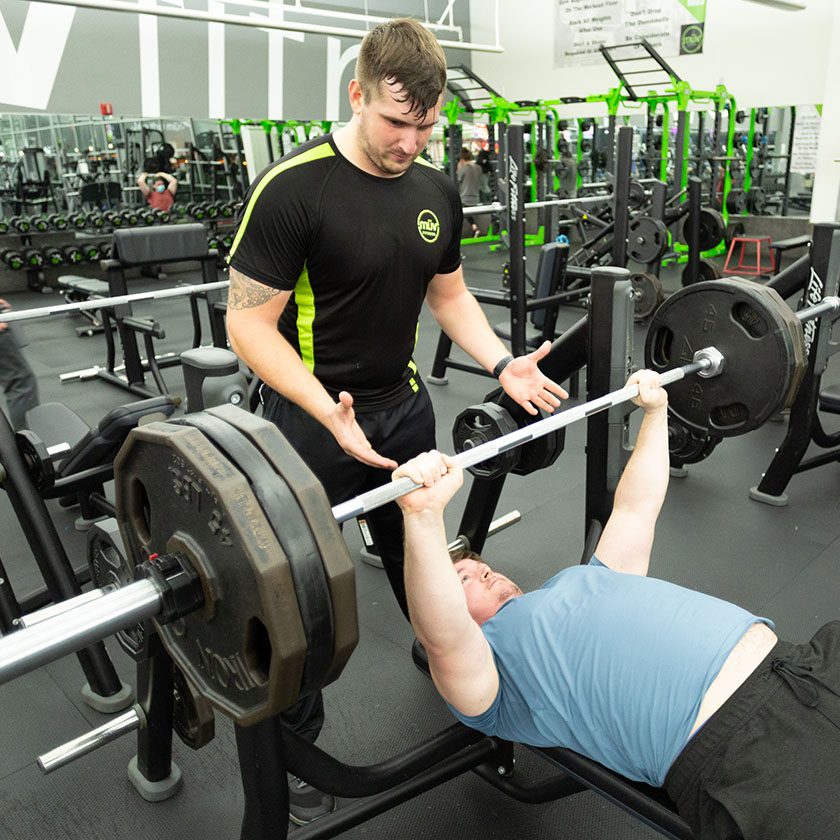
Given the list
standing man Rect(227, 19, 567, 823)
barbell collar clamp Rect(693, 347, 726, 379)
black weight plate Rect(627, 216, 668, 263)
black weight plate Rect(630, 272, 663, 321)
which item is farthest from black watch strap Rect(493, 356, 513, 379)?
black weight plate Rect(627, 216, 668, 263)

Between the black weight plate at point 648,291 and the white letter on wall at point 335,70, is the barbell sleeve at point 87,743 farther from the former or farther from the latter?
the white letter on wall at point 335,70

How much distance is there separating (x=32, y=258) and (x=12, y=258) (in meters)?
0.20

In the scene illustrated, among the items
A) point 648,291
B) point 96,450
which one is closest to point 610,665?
point 96,450

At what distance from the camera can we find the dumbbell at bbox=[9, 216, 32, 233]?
23.6ft

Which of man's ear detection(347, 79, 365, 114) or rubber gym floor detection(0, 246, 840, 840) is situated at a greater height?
man's ear detection(347, 79, 365, 114)

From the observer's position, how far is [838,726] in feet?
3.31

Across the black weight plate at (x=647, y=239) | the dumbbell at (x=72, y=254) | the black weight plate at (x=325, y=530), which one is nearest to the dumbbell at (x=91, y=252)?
the dumbbell at (x=72, y=254)

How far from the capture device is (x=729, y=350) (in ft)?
5.77

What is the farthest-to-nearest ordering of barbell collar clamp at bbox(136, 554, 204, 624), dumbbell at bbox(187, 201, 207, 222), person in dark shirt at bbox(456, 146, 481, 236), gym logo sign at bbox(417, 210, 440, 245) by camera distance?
person in dark shirt at bbox(456, 146, 481, 236) → dumbbell at bbox(187, 201, 207, 222) → gym logo sign at bbox(417, 210, 440, 245) → barbell collar clamp at bbox(136, 554, 204, 624)

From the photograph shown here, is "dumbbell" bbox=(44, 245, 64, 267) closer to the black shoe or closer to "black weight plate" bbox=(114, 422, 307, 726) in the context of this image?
the black shoe

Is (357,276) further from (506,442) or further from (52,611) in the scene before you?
(52,611)

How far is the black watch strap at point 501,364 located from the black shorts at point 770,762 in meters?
0.76

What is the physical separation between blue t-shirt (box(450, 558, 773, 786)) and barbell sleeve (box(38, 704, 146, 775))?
70 cm

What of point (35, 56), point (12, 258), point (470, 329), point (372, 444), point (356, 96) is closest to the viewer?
point (356, 96)
